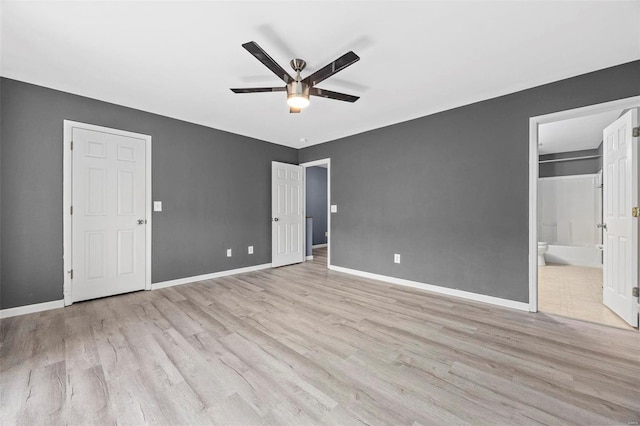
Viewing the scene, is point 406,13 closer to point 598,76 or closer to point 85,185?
point 598,76

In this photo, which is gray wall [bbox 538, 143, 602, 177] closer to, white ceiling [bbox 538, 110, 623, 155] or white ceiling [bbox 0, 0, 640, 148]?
white ceiling [bbox 538, 110, 623, 155]

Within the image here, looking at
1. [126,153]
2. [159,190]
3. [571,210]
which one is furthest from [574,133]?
[126,153]

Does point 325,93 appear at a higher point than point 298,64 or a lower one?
lower

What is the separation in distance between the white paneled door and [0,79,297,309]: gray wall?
0.15 m

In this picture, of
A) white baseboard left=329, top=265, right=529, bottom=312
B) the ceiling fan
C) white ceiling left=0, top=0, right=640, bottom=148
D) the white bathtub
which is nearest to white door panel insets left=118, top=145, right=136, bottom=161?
white ceiling left=0, top=0, right=640, bottom=148

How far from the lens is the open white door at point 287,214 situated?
5023mm

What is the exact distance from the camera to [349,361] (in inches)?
74.4

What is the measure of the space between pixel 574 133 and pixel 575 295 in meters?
3.08

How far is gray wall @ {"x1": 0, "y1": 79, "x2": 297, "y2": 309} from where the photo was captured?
2.68m

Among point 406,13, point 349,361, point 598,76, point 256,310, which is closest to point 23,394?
point 256,310

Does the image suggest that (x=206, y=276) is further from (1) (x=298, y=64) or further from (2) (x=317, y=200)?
(2) (x=317, y=200)

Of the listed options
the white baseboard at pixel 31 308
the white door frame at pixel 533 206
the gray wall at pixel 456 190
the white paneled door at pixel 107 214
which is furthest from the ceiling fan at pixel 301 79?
the white baseboard at pixel 31 308

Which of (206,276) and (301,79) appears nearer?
(301,79)

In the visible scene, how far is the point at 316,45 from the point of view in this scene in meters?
2.14
